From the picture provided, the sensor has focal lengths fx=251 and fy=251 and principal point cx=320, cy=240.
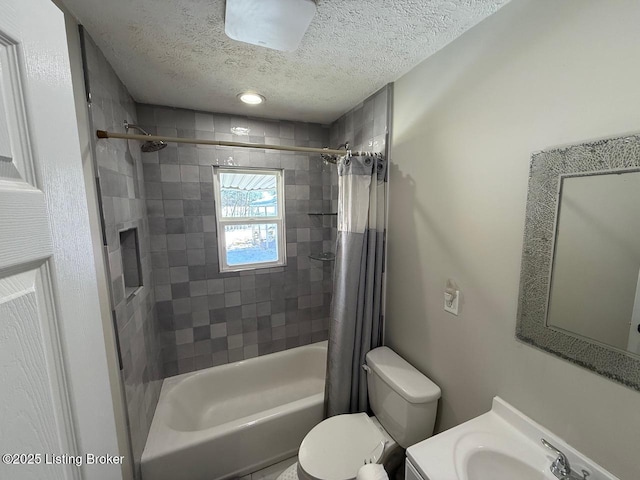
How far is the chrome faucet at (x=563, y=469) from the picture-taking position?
803 mm

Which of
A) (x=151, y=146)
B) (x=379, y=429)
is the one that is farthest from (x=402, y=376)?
(x=151, y=146)

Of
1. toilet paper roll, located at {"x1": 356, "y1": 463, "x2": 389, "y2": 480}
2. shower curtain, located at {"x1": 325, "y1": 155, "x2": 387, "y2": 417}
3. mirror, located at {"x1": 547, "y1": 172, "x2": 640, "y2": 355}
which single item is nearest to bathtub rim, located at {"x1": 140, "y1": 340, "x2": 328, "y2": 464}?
shower curtain, located at {"x1": 325, "y1": 155, "x2": 387, "y2": 417}

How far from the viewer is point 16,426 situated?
37 cm

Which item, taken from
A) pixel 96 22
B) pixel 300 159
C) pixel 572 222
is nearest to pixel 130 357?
pixel 96 22

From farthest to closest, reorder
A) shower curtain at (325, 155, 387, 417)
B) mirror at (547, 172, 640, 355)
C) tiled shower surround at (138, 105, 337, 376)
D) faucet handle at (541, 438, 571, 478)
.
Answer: tiled shower surround at (138, 105, 337, 376)
shower curtain at (325, 155, 387, 417)
faucet handle at (541, 438, 571, 478)
mirror at (547, 172, 640, 355)

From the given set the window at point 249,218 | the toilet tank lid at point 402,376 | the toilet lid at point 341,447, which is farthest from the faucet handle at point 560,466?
the window at point 249,218

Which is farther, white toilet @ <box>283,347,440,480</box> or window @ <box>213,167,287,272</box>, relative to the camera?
window @ <box>213,167,287,272</box>

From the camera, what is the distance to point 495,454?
0.92 m

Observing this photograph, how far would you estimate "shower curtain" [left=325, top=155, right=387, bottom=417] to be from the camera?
1545 mm

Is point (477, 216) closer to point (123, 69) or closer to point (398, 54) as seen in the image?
point (398, 54)

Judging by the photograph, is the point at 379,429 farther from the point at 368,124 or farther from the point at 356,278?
the point at 368,124

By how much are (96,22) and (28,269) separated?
120 centimetres

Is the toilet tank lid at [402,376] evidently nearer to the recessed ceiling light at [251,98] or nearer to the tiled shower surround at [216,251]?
the tiled shower surround at [216,251]

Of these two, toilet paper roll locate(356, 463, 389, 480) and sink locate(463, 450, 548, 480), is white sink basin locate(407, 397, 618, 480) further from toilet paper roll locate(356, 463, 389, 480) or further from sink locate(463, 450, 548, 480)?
toilet paper roll locate(356, 463, 389, 480)
